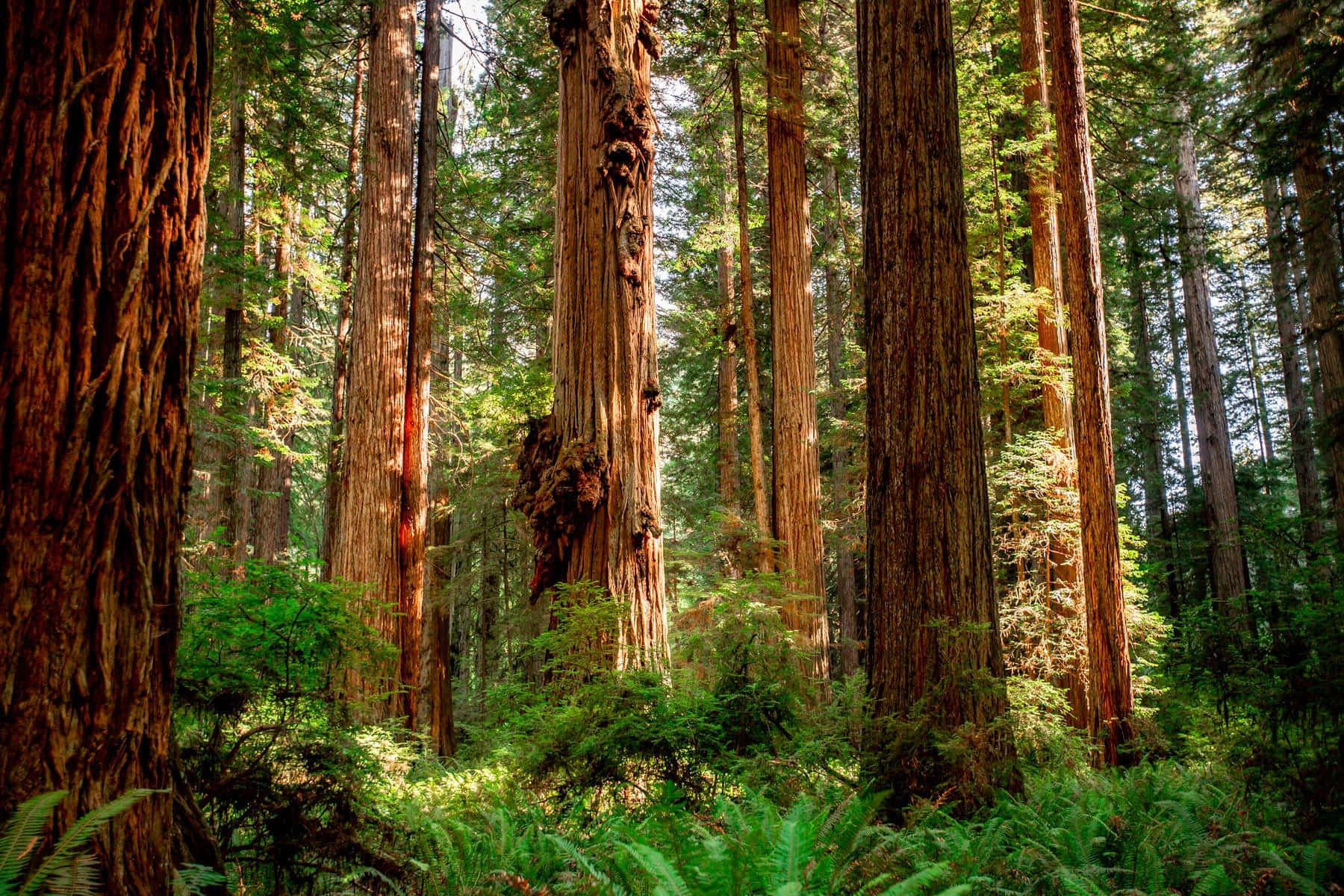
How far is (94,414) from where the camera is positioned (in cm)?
211

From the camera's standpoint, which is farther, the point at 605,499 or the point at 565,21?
the point at 565,21

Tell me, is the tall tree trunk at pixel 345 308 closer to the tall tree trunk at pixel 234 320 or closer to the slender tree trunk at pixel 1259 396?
the tall tree trunk at pixel 234 320

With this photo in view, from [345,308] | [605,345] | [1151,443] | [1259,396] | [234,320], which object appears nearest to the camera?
[605,345]

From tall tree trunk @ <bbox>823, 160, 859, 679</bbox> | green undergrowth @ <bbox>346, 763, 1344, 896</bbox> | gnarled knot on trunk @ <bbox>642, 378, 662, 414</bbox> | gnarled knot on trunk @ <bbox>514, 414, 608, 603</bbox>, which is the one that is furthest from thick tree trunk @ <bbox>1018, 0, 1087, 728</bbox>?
gnarled knot on trunk @ <bbox>514, 414, 608, 603</bbox>

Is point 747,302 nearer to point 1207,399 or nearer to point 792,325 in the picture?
point 792,325

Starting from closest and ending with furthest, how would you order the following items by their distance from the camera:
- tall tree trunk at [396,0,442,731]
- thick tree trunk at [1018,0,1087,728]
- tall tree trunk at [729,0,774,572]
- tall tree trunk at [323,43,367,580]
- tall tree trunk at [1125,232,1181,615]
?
tall tree trunk at [396,0,442,731], thick tree trunk at [1018,0,1087,728], tall tree trunk at [729,0,774,572], tall tree trunk at [323,43,367,580], tall tree trunk at [1125,232,1181,615]

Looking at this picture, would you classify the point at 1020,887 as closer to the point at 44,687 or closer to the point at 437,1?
the point at 44,687

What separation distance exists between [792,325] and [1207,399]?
54.8ft

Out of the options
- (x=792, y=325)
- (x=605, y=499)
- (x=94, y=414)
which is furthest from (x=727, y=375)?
(x=94, y=414)

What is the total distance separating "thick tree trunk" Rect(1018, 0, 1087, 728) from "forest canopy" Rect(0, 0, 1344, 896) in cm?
7

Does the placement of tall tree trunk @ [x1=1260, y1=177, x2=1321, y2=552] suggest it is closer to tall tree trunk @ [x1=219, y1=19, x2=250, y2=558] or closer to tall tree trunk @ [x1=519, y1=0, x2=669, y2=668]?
tall tree trunk @ [x1=519, y1=0, x2=669, y2=668]

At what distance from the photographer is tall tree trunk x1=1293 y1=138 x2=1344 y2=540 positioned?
38.9 feet

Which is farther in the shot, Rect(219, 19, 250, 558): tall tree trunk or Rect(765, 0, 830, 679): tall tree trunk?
Rect(219, 19, 250, 558): tall tree trunk

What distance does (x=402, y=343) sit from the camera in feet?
32.1
